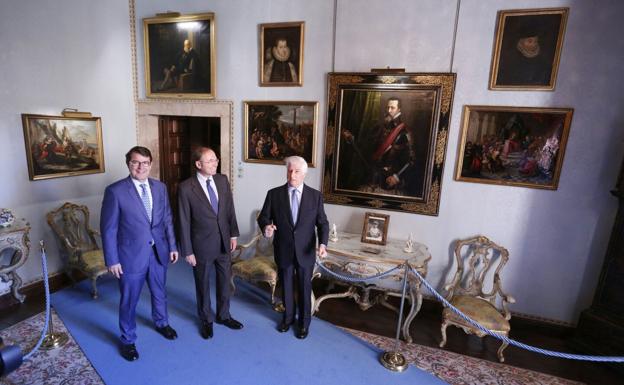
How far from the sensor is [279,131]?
5.33 metres

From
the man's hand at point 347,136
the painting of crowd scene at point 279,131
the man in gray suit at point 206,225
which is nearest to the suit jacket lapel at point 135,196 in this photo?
the man in gray suit at point 206,225

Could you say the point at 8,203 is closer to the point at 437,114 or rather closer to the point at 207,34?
the point at 207,34

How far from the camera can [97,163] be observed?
562 cm

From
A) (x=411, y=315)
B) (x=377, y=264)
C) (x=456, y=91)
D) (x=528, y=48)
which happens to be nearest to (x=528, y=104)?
(x=528, y=48)

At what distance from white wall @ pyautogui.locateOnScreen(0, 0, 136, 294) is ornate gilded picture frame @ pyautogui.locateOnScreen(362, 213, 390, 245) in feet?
14.8

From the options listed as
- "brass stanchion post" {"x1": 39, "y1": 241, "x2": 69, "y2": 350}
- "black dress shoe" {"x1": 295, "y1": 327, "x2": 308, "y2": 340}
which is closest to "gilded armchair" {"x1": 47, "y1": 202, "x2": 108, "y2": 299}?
"brass stanchion post" {"x1": 39, "y1": 241, "x2": 69, "y2": 350}

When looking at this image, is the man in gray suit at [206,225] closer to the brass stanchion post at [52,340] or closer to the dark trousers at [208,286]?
the dark trousers at [208,286]

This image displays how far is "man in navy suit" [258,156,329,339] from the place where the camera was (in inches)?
148


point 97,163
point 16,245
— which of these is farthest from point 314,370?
point 97,163

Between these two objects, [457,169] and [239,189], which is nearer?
[457,169]

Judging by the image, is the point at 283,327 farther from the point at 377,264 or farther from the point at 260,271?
the point at 377,264

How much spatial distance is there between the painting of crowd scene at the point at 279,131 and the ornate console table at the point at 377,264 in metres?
1.47

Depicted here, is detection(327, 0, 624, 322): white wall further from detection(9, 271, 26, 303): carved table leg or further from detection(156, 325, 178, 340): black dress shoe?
detection(9, 271, 26, 303): carved table leg

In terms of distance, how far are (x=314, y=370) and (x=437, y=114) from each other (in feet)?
11.6
